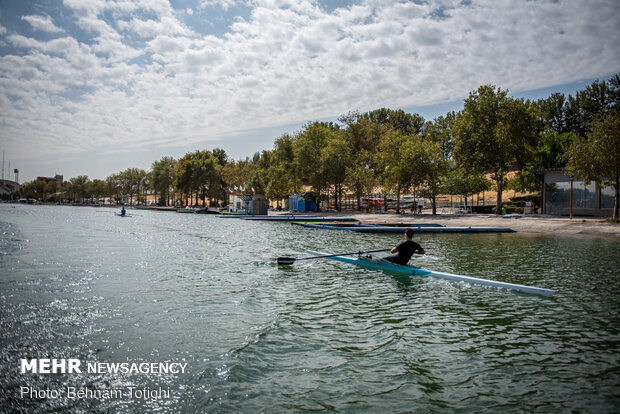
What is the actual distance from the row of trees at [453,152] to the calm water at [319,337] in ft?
89.1

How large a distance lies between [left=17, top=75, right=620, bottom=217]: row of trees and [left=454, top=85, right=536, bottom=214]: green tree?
124 mm

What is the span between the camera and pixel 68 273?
55.4 feet

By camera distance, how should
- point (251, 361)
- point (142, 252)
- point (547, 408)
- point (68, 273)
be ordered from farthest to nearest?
point (142, 252), point (68, 273), point (251, 361), point (547, 408)

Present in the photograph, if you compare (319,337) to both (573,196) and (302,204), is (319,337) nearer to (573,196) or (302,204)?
(573,196)

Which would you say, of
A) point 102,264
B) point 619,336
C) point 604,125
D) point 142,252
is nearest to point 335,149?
point 604,125

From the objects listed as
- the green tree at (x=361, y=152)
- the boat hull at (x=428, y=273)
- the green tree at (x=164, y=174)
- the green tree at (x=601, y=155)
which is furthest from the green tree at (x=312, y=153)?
the green tree at (x=164, y=174)

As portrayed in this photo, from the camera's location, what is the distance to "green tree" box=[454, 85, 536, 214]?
49.2 m

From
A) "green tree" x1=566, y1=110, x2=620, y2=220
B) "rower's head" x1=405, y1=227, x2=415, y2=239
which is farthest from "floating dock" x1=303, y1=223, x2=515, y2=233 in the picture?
"rower's head" x1=405, y1=227, x2=415, y2=239

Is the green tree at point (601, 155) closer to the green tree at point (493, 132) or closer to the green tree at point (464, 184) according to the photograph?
the green tree at point (493, 132)

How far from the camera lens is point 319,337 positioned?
9.09m

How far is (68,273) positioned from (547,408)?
17.8m

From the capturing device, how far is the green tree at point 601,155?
110 feet

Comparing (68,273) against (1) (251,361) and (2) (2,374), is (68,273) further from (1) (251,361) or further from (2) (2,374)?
(1) (251,361)

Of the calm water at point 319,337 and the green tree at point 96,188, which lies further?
the green tree at point 96,188
